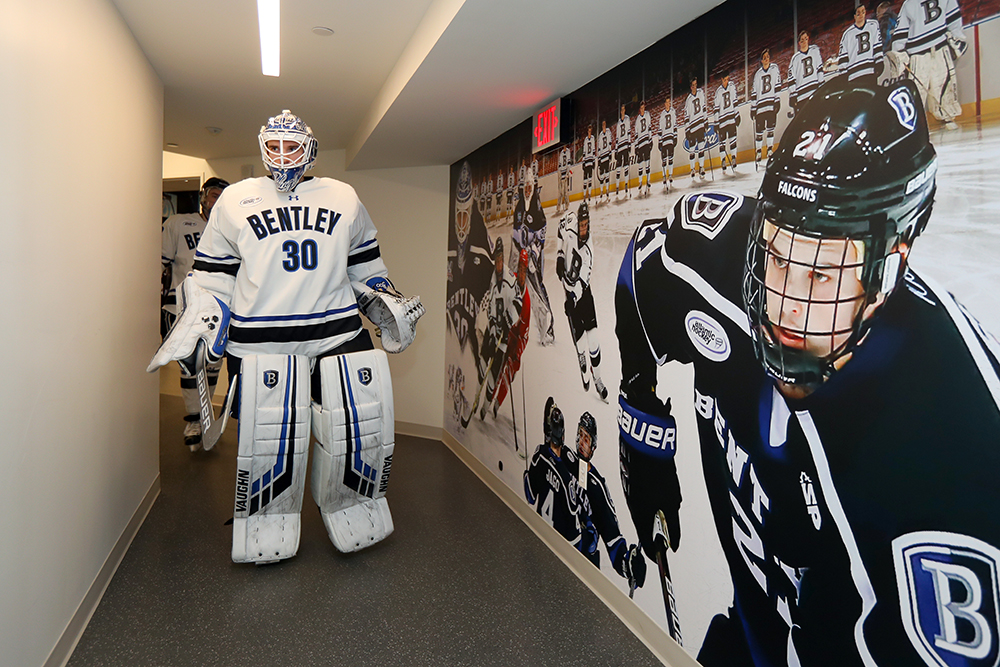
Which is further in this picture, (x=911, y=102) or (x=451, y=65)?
(x=451, y=65)

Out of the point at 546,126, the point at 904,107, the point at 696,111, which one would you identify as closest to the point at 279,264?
the point at 546,126

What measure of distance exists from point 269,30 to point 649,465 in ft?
6.19

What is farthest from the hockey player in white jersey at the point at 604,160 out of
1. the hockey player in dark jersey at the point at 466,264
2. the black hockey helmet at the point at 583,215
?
the hockey player in dark jersey at the point at 466,264

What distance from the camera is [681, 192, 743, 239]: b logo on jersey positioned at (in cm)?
184

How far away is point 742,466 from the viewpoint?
1.76 m

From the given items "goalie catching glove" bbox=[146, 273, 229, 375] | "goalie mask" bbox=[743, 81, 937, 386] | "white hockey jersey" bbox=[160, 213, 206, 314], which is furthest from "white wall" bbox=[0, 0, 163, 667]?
"goalie mask" bbox=[743, 81, 937, 386]

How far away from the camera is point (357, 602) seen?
2.41 metres

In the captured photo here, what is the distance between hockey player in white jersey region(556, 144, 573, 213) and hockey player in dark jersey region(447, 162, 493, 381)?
100 cm

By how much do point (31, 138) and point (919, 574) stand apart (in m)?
2.28

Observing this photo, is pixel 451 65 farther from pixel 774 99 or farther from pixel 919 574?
pixel 919 574

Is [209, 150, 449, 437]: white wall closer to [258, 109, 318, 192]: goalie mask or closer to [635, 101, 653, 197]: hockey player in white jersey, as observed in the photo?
[258, 109, 318, 192]: goalie mask

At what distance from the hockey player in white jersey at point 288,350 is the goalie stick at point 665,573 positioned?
118 centimetres

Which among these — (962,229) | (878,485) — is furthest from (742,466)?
(962,229)

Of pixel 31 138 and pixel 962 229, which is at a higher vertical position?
pixel 31 138
